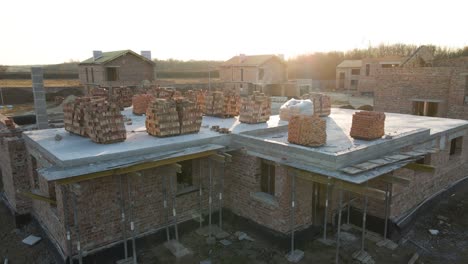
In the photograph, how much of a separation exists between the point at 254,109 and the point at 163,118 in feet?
14.3

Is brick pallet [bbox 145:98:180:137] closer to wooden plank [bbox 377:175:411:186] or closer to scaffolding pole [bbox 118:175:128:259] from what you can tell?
scaffolding pole [bbox 118:175:128:259]

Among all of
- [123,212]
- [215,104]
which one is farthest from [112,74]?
[123,212]

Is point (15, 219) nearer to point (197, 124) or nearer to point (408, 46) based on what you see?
point (197, 124)

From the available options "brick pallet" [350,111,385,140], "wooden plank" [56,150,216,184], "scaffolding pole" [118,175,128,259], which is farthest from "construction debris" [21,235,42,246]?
"brick pallet" [350,111,385,140]

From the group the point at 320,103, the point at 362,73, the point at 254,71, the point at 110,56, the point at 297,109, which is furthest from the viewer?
the point at 362,73

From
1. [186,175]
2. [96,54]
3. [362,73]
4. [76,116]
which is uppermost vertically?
[96,54]

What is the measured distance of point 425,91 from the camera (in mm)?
23047

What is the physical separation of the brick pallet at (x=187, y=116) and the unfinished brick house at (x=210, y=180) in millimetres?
404

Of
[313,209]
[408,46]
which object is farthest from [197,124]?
[408,46]

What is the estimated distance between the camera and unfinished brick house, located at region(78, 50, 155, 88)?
36125 millimetres

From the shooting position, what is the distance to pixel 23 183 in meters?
12.5

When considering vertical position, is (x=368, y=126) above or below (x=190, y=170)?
above

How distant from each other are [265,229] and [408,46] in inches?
2648

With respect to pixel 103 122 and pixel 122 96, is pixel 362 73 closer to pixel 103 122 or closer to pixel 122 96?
pixel 122 96
